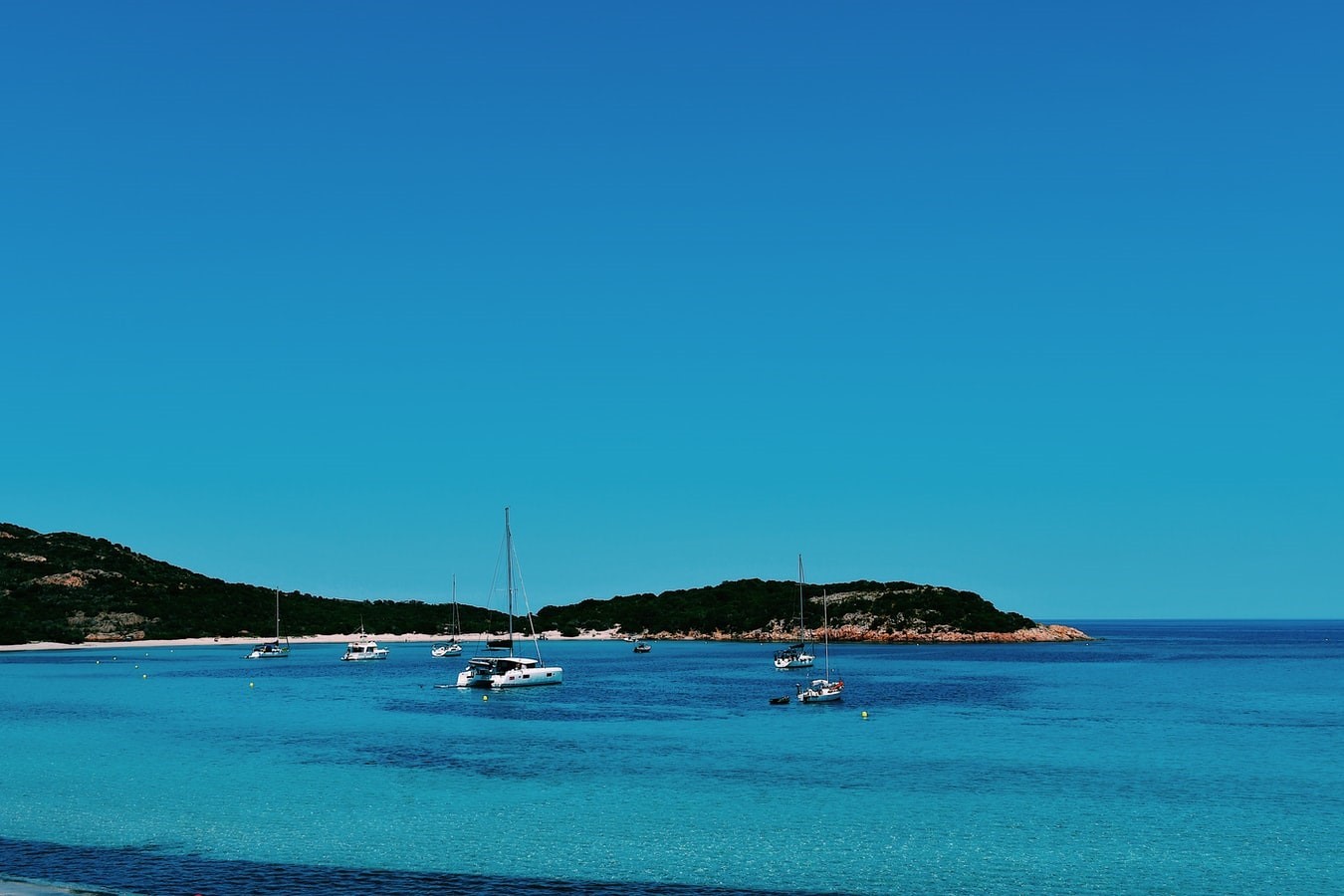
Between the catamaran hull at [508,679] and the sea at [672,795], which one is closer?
the sea at [672,795]

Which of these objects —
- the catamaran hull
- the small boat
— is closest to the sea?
the catamaran hull

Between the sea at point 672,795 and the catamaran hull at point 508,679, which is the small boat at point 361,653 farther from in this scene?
the sea at point 672,795

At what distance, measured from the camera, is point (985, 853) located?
138 feet

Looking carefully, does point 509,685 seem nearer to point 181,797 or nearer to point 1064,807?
point 181,797

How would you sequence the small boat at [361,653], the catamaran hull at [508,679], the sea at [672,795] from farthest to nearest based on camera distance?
the small boat at [361,653], the catamaran hull at [508,679], the sea at [672,795]

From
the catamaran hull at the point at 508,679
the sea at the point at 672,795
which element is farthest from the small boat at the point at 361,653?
the sea at the point at 672,795

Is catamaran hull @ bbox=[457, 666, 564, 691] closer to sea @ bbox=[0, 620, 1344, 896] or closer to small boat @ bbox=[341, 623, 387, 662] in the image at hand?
sea @ bbox=[0, 620, 1344, 896]

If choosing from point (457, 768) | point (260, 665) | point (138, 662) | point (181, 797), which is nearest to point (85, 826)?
point (181, 797)

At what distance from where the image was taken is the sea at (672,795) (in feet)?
128

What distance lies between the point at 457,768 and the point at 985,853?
104ft

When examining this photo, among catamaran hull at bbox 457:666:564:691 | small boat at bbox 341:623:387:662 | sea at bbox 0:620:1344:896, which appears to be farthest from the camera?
small boat at bbox 341:623:387:662

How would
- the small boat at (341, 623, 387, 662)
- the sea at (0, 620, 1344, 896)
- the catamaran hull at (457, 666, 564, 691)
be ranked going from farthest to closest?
the small boat at (341, 623, 387, 662), the catamaran hull at (457, 666, 564, 691), the sea at (0, 620, 1344, 896)

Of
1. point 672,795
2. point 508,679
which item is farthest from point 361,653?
point 672,795

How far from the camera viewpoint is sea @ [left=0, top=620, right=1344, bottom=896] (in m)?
39.1
